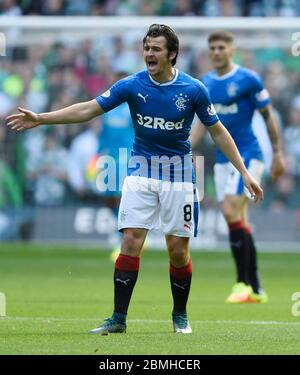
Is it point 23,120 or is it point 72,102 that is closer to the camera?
point 23,120

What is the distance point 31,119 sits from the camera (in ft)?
27.2

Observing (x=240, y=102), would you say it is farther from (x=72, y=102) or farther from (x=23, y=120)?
(x=72, y=102)

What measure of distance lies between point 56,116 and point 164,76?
3.00ft

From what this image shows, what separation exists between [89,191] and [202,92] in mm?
10195

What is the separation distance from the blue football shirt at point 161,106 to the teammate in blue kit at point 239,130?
3.60 meters

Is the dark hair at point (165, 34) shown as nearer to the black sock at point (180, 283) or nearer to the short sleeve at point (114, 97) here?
the short sleeve at point (114, 97)

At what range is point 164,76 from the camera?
8.72m

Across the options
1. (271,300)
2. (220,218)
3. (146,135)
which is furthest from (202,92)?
(220,218)

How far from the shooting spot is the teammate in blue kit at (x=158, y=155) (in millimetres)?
8648

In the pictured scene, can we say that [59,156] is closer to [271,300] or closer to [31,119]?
[271,300]

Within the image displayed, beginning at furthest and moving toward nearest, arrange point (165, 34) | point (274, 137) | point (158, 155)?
point (274, 137)
point (158, 155)
point (165, 34)

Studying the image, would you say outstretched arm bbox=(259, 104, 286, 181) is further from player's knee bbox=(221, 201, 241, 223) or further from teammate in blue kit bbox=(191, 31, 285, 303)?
player's knee bbox=(221, 201, 241, 223)

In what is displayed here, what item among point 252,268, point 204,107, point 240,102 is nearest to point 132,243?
point 204,107

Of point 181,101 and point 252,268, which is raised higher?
point 181,101
